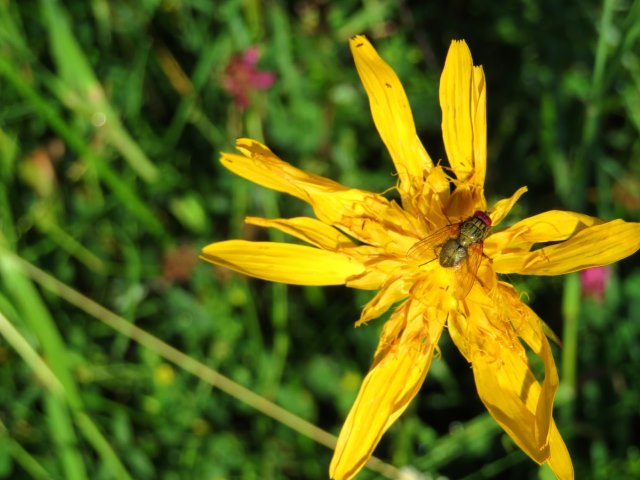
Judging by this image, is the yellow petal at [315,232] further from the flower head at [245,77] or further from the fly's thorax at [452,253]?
the flower head at [245,77]

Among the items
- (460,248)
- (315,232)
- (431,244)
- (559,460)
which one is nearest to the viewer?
(559,460)

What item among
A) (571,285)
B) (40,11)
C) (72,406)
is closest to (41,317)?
(72,406)

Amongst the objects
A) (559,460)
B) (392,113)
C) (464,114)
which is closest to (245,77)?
(392,113)

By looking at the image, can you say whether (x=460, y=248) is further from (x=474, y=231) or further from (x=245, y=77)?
(x=245, y=77)

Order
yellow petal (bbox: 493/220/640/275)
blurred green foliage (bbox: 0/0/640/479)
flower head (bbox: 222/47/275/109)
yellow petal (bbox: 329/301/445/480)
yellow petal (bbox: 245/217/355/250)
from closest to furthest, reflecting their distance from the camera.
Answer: yellow petal (bbox: 493/220/640/275) → yellow petal (bbox: 329/301/445/480) → yellow petal (bbox: 245/217/355/250) → blurred green foliage (bbox: 0/0/640/479) → flower head (bbox: 222/47/275/109)

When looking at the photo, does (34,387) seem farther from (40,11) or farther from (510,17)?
(510,17)

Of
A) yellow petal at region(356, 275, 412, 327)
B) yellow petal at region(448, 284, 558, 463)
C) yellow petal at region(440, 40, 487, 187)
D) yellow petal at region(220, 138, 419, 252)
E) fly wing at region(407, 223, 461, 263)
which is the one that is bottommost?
yellow petal at region(448, 284, 558, 463)

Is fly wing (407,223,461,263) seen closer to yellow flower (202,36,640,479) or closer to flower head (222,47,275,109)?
yellow flower (202,36,640,479)

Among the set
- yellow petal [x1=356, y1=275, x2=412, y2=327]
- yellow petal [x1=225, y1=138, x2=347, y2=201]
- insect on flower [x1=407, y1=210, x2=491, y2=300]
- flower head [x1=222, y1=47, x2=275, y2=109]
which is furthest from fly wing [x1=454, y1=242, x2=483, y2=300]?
flower head [x1=222, y1=47, x2=275, y2=109]
